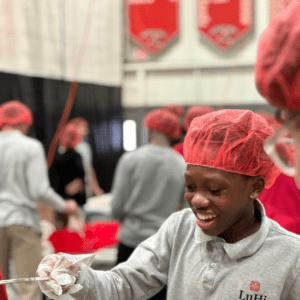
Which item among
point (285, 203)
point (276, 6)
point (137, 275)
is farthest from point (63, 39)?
point (137, 275)

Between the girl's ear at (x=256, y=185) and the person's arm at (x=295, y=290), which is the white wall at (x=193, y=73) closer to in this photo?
the girl's ear at (x=256, y=185)

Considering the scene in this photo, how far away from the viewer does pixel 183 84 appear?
→ 27.1 ft

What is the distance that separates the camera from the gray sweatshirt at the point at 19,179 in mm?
2910

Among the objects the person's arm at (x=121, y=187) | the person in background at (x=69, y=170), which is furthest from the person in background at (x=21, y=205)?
the person in background at (x=69, y=170)

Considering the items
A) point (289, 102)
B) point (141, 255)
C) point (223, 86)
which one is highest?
point (289, 102)

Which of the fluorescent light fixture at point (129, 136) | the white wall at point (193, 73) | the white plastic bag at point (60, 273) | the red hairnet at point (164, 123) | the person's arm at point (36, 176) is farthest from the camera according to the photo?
the fluorescent light fixture at point (129, 136)

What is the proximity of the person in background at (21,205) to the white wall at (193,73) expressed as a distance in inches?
218

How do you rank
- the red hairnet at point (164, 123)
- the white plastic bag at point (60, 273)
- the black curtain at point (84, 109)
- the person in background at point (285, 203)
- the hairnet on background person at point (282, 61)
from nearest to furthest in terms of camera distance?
the hairnet on background person at point (282, 61) < the white plastic bag at point (60, 273) < the person in background at point (285, 203) < the red hairnet at point (164, 123) < the black curtain at point (84, 109)

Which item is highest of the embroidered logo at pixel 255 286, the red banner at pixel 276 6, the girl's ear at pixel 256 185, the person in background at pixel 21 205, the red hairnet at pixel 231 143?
the red banner at pixel 276 6

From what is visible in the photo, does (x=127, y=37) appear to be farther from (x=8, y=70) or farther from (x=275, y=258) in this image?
(x=275, y=258)

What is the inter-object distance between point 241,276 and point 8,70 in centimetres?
472

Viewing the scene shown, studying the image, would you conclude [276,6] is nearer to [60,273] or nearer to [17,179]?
[17,179]

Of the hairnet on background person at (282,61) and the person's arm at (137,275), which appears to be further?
the person's arm at (137,275)

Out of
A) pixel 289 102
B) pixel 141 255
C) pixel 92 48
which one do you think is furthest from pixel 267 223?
pixel 92 48
